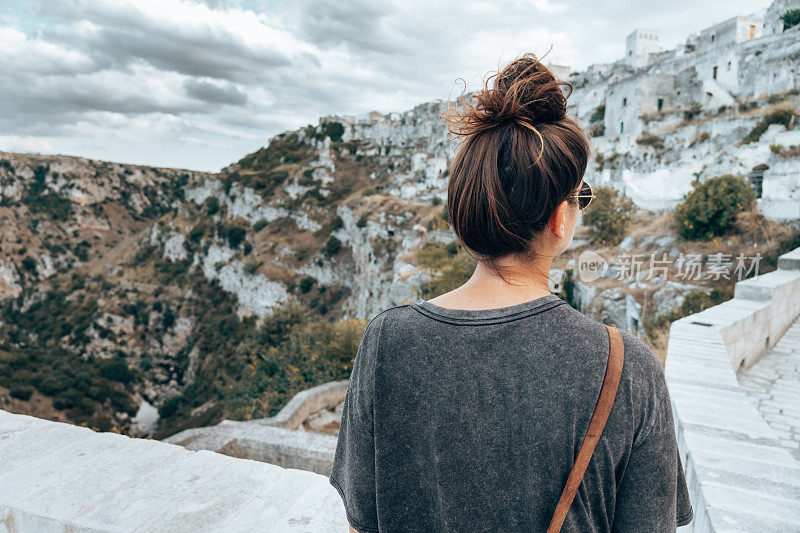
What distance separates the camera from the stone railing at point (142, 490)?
1.44 metres

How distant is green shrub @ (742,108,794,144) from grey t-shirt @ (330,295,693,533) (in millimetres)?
20831

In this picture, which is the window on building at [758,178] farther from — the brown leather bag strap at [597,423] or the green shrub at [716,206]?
the brown leather bag strap at [597,423]

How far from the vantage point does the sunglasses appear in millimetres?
748

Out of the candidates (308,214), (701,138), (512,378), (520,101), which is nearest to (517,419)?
(512,378)

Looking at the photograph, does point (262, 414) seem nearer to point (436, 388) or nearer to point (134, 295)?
point (436, 388)

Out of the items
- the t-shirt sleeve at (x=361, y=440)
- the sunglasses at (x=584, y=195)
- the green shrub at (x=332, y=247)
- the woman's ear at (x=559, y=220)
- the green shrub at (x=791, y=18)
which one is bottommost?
the green shrub at (x=332, y=247)

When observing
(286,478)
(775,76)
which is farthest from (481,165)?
(775,76)

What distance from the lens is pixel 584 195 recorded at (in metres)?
0.76

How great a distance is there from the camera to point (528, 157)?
0.67 meters

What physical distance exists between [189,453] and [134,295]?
1887 inches

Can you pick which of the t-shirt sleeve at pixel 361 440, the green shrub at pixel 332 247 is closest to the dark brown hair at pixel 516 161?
the t-shirt sleeve at pixel 361 440

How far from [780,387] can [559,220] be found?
14.5 ft

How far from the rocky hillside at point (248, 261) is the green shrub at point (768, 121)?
495 mm

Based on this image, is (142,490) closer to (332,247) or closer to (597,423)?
(597,423)
